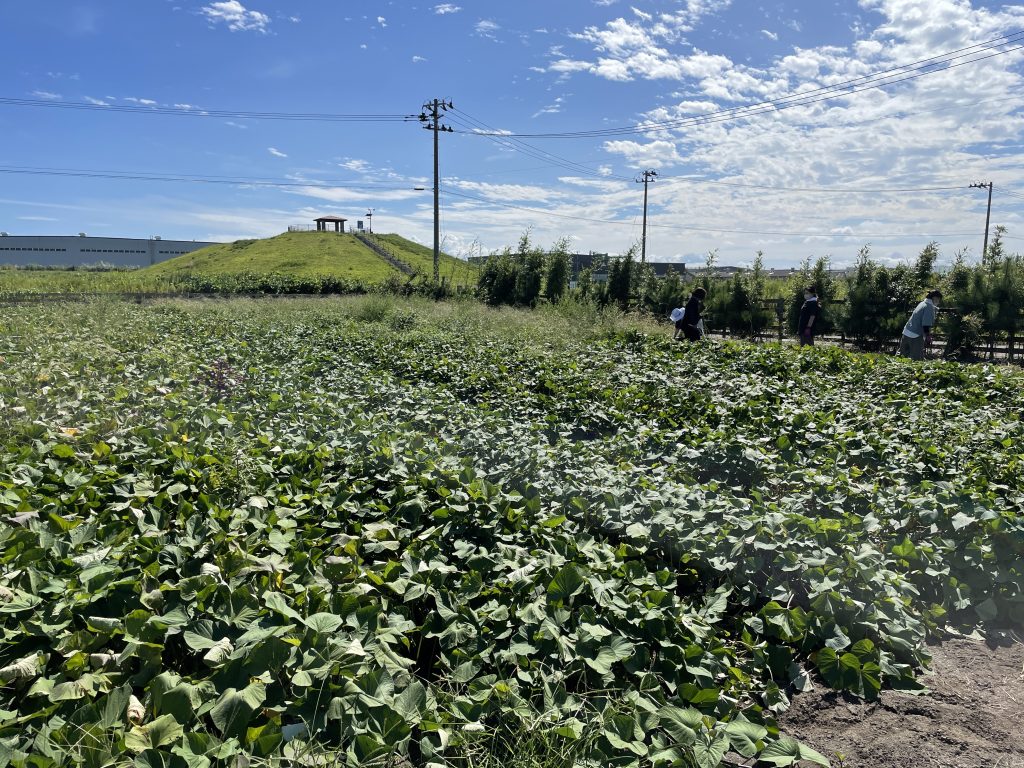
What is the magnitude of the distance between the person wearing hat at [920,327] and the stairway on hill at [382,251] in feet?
158

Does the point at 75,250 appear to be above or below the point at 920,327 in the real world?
above

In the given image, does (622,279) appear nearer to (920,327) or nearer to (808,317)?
(808,317)

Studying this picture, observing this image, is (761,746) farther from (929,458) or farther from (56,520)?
(929,458)

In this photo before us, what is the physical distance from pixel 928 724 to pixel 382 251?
66.9 meters

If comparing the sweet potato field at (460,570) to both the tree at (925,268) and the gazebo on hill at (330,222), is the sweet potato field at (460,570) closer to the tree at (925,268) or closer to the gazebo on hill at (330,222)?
the tree at (925,268)

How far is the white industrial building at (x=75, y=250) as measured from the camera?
87.2m

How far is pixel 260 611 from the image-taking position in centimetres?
218

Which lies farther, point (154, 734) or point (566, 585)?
point (566, 585)

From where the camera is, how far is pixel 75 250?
88562 millimetres

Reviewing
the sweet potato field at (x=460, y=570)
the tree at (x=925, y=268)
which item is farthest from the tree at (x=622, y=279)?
the sweet potato field at (x=460, y=570)

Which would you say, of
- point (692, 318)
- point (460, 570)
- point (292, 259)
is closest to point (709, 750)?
point (460, 570)

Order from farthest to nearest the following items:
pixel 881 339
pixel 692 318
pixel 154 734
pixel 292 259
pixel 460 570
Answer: pixel 292 259 → pixel 881 339 → pixel 692 318 → pixel 460 570 → pixel 154 734

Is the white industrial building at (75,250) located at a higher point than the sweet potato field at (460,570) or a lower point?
higher

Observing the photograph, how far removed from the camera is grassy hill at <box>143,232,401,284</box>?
5438 centimetres
